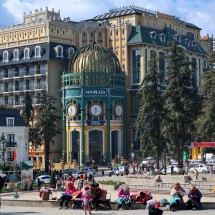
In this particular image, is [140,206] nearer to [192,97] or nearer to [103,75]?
[192,97]

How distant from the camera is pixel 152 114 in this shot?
7138 cm

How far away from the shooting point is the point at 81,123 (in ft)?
333

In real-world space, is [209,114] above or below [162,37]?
below

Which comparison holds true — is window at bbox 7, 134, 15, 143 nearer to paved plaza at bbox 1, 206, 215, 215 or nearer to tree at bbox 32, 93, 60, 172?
tree at bbox 32, 93, 60, 172

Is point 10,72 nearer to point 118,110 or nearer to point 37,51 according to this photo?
point 37,51

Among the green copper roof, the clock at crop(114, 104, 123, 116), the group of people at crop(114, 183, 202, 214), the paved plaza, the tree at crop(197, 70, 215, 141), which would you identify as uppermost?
the green copper roof

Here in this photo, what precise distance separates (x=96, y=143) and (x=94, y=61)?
12.8 meters

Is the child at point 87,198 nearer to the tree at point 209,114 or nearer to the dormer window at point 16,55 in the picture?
the tree at point 209,114

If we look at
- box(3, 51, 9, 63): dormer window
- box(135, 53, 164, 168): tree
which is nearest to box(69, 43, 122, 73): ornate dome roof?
box(3, 51, 9, 63): dormer window

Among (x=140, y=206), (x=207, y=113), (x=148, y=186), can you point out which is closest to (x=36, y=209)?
(x=140, y=206)

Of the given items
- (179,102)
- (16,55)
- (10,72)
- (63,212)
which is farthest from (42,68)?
(63,212)

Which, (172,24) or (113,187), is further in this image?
(172,24)

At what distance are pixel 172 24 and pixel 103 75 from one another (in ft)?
99.9

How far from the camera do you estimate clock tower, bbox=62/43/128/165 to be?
4003 inches
